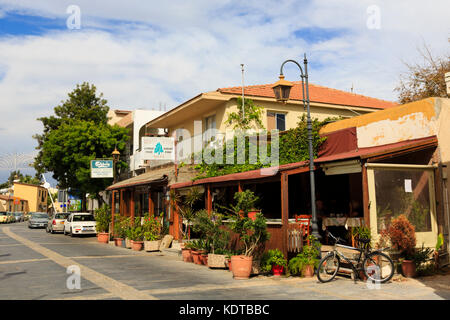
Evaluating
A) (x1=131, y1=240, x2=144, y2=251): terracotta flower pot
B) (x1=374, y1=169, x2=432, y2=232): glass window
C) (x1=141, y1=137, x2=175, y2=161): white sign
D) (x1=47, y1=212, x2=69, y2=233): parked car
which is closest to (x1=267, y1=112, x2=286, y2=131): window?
(x1=141, y1=137, x2=175, y2=161): white sign

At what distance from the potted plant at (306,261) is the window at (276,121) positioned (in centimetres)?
1126

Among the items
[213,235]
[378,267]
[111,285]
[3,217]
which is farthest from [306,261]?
[3,217]

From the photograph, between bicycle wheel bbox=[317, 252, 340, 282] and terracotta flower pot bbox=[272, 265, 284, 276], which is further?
terracotta flower pot bbox=[272, 265, 284, 276]

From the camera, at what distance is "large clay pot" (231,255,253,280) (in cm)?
1127

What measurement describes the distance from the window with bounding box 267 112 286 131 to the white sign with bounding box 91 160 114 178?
12710mm

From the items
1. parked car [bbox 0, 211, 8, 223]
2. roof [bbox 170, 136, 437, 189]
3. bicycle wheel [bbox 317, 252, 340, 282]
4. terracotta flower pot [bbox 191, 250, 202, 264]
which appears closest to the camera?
bicycle wheel [bbox 317, 252, 340, 282]

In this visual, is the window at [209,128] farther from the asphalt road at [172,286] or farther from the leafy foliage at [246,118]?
the asphalt road at [172,286]

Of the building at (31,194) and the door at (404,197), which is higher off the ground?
the building at (31,194)

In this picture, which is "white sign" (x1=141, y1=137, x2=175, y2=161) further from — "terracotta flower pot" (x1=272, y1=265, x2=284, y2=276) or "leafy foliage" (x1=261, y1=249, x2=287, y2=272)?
"terracotta flower pot" (x1=272, y1=265, x2=284, y2=276)

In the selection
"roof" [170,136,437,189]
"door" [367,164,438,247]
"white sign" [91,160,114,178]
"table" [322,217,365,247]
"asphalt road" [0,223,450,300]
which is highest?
"white sign" [91,160,114,178]

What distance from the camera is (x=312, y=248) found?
11.4 metres

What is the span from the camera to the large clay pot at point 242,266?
444 inches

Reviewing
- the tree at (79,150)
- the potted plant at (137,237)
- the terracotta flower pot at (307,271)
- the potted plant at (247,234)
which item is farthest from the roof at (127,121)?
the terracotta flower pot at (307,271)
